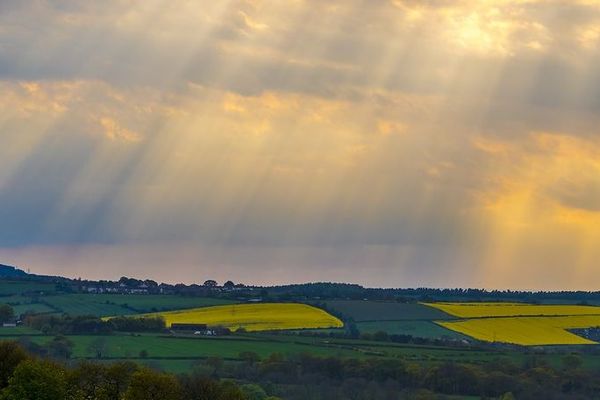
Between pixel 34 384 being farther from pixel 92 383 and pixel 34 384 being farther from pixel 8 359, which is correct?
pixel 8 359

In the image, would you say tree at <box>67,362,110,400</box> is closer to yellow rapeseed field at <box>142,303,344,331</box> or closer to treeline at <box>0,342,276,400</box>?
treeline at <box>0,342,276,400</box>

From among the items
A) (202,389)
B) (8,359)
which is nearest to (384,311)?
(202,389)

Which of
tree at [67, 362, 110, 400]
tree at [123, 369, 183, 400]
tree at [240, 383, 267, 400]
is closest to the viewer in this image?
tree at [123, 369, 183, 400]

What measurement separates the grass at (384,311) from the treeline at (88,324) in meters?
37.2

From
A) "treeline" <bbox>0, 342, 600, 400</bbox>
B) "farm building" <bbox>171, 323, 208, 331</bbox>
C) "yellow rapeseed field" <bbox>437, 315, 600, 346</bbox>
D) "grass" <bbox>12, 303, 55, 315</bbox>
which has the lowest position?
"treeline" <bbox>0, 342, 600, 400</bbox>

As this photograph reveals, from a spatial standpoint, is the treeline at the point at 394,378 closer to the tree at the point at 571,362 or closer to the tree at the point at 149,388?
the tree at the point at 571,362

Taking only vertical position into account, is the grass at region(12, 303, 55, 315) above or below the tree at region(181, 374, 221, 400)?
above

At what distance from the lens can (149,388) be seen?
7250cm

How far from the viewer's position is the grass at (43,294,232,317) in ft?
579

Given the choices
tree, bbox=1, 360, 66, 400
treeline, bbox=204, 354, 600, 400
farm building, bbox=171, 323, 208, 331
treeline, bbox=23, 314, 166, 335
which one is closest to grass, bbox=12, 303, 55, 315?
treeline, bbox=23, 314, 166, 335

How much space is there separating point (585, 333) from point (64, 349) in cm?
8759

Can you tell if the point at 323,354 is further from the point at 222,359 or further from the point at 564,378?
the point at 564,378

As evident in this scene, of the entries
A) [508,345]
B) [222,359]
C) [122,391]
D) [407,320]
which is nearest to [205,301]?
[407,320]

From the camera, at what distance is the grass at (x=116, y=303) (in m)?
176
